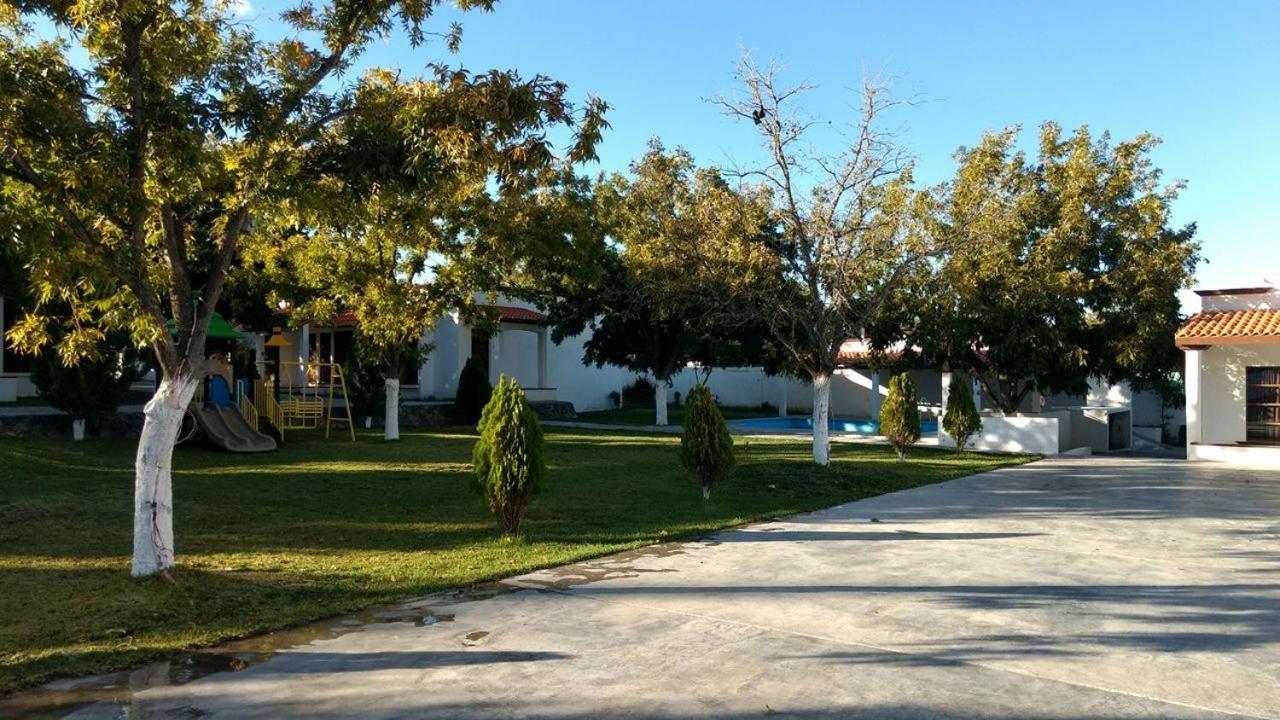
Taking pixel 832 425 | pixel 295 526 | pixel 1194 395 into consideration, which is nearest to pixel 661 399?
pixel 832 425

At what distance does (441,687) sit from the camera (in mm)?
4984

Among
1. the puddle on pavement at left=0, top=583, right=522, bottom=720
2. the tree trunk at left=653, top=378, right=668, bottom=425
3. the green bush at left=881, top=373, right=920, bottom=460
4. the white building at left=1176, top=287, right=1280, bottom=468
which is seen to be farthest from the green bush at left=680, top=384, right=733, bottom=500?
the tree trunk at left=653, top=378, right=668, bottom=425

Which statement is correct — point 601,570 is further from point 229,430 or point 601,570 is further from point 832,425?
point 832,425

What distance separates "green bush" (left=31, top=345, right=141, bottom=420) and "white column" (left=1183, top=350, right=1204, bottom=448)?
21648 millimetres

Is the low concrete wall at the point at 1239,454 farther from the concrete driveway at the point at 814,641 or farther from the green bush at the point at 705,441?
the green bush at the point at 705,441

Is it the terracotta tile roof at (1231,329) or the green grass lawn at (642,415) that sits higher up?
the terracotta tile roof at (1231,329)

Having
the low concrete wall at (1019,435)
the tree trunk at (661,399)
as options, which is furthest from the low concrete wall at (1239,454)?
the tree trunk at (661,399)

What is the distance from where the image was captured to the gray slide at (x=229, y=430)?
55.6 feet

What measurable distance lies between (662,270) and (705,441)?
6.25m

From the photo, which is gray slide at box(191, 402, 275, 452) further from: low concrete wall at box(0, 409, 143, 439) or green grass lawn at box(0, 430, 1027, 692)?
low concrete wall at box(0, 409, 143, 439)

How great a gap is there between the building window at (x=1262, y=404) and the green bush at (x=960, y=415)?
5423 mm

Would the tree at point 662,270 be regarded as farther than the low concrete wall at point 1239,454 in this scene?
No

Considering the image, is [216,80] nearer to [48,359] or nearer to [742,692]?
[742,692]

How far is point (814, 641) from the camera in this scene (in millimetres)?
5867
